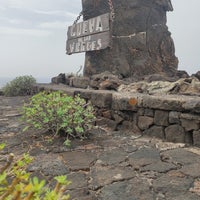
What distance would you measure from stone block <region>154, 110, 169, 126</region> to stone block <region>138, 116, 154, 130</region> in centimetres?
10

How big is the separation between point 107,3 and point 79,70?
7.62 ft

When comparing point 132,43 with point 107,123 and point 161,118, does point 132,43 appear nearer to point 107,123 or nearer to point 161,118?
point 107,123

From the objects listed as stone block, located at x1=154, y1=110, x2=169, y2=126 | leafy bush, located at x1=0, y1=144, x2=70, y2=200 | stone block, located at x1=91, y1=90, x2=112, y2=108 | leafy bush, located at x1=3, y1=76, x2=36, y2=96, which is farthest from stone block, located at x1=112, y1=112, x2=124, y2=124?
leafy bush, located at x1=3, y1=76, x2=36, y2=96

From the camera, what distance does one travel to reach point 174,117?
371cm

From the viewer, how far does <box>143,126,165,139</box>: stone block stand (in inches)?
155

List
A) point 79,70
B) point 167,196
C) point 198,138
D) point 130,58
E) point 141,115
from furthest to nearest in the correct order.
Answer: point 79,70 → point 130,58 → point 141,115 → point 198,138 → point 167,196

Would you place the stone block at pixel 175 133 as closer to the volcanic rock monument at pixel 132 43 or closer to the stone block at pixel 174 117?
the stone block at pixel 174 117

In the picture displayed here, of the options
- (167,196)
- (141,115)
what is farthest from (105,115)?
(167,196)

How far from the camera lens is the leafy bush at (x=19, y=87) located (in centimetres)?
1018

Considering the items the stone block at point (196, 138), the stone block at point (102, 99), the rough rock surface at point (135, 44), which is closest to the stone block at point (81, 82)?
the rough rock surface at point (135, 44)

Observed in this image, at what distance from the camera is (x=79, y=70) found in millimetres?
9102

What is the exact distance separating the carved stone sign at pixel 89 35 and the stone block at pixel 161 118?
3.59m

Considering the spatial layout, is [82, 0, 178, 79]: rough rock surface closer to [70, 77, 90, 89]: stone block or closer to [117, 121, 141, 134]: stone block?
[70, 77, 90, 89]: stone block

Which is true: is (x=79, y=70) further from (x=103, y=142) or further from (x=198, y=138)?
(x=198, y=138)
